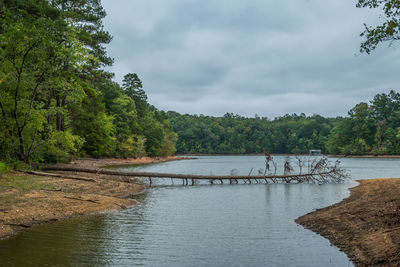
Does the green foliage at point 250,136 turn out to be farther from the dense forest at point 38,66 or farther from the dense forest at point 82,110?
the dense forest at point 38,66

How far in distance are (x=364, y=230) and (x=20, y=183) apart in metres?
15.7

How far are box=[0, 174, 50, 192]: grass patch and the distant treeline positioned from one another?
106m

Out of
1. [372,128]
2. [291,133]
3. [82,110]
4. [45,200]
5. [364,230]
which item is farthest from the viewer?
[291,133]

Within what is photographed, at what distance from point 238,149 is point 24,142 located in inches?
5491

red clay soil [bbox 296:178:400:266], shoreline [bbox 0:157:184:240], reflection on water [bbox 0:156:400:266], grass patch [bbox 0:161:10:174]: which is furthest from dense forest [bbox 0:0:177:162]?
red clay soil [bbox 296:178:400:266]

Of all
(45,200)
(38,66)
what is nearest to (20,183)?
(45,200)

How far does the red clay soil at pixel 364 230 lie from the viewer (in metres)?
7.82

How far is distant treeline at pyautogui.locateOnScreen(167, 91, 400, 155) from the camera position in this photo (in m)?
Answer: 109

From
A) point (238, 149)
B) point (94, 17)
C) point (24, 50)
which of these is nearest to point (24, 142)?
point (24, 50)

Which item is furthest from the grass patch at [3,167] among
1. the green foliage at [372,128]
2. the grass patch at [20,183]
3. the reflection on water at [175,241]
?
the green foliage at [372,128]

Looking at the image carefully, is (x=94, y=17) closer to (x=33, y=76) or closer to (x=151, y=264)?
(x=33, y=76)

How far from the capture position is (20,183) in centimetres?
1625

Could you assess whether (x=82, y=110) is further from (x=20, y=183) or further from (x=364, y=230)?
(x=364, y=230)

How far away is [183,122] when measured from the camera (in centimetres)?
16200
